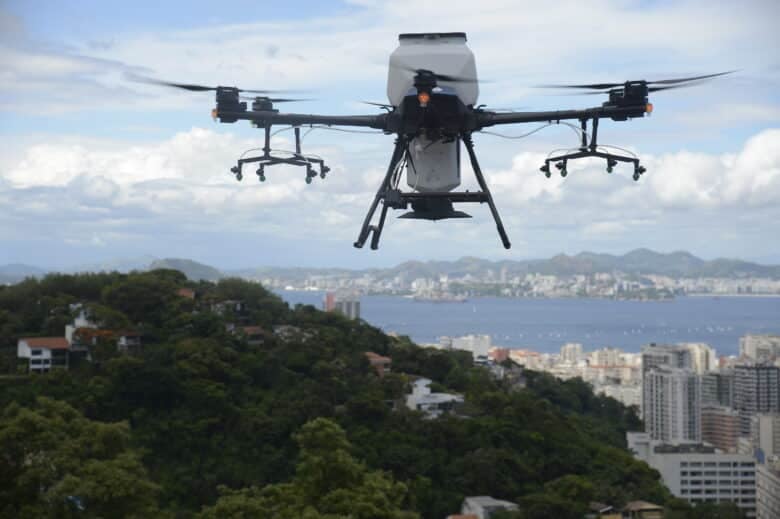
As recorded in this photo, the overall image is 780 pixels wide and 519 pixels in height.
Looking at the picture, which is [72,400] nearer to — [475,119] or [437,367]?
[437,367]

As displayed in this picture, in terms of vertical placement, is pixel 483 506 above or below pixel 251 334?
below

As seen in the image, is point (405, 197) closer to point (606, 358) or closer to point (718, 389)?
point (718, 389)

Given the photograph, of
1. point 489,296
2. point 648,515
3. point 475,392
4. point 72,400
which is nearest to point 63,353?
point 72,400

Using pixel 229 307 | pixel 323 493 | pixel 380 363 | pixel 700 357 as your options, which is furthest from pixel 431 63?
pixel 700 357

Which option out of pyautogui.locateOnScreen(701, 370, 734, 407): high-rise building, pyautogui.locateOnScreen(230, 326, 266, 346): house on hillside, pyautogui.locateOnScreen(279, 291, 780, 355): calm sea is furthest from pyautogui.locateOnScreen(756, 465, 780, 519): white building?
pyautogui.locateOnScreen(279, 291, 780, 355): calm sea

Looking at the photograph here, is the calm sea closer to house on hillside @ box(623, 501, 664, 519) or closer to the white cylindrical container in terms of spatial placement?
house on hillside @ box(623, 501, 664, 519)

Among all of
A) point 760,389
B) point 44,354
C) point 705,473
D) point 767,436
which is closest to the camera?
point 44,354

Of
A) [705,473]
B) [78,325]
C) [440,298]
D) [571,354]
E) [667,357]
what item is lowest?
[705,473]
